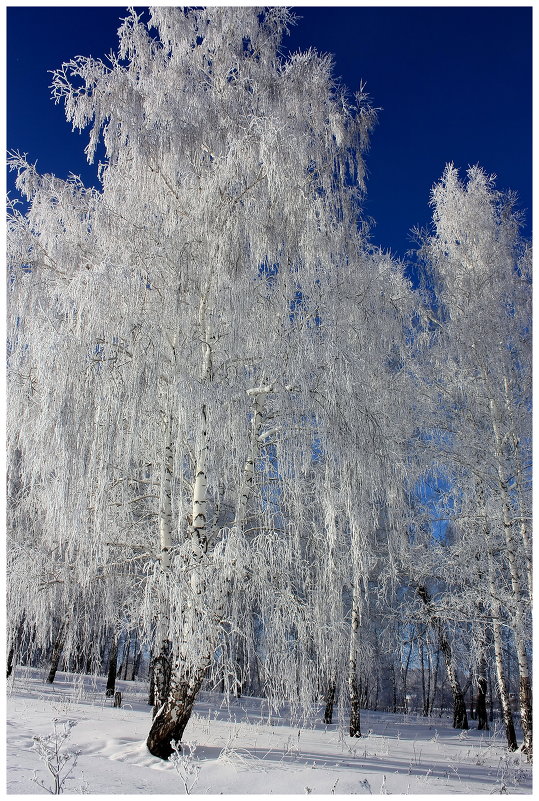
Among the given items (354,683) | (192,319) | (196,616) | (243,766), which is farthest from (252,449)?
(354,683)

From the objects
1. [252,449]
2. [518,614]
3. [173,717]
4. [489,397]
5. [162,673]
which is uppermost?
[489,397]

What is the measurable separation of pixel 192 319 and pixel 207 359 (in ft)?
1.46

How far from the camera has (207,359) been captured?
5.58 meters

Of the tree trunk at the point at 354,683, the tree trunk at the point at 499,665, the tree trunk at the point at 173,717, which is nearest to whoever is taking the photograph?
the tree trunk at the point at 173,717

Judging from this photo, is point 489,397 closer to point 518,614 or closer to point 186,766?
point 518,614

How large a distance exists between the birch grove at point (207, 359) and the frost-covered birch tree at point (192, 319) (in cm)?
3

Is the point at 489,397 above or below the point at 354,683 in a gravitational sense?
above

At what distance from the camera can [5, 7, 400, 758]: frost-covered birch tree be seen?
4.81m

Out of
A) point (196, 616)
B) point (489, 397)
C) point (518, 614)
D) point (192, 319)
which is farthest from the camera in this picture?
point (489, 397)

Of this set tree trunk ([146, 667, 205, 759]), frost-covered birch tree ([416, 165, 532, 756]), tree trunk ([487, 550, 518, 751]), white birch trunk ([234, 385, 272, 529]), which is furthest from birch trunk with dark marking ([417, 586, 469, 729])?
tree trunk ([146, 667, 205, 759])

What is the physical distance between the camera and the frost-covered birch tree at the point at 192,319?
4809 millimetres

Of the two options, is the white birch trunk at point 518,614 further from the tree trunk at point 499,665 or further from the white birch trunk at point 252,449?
the white birch trunk at point 252,449

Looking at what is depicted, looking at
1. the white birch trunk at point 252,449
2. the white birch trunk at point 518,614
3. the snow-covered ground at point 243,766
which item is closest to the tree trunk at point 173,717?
the snow-covered ground at point 243,766

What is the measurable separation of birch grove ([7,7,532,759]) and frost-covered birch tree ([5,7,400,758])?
3 cm
